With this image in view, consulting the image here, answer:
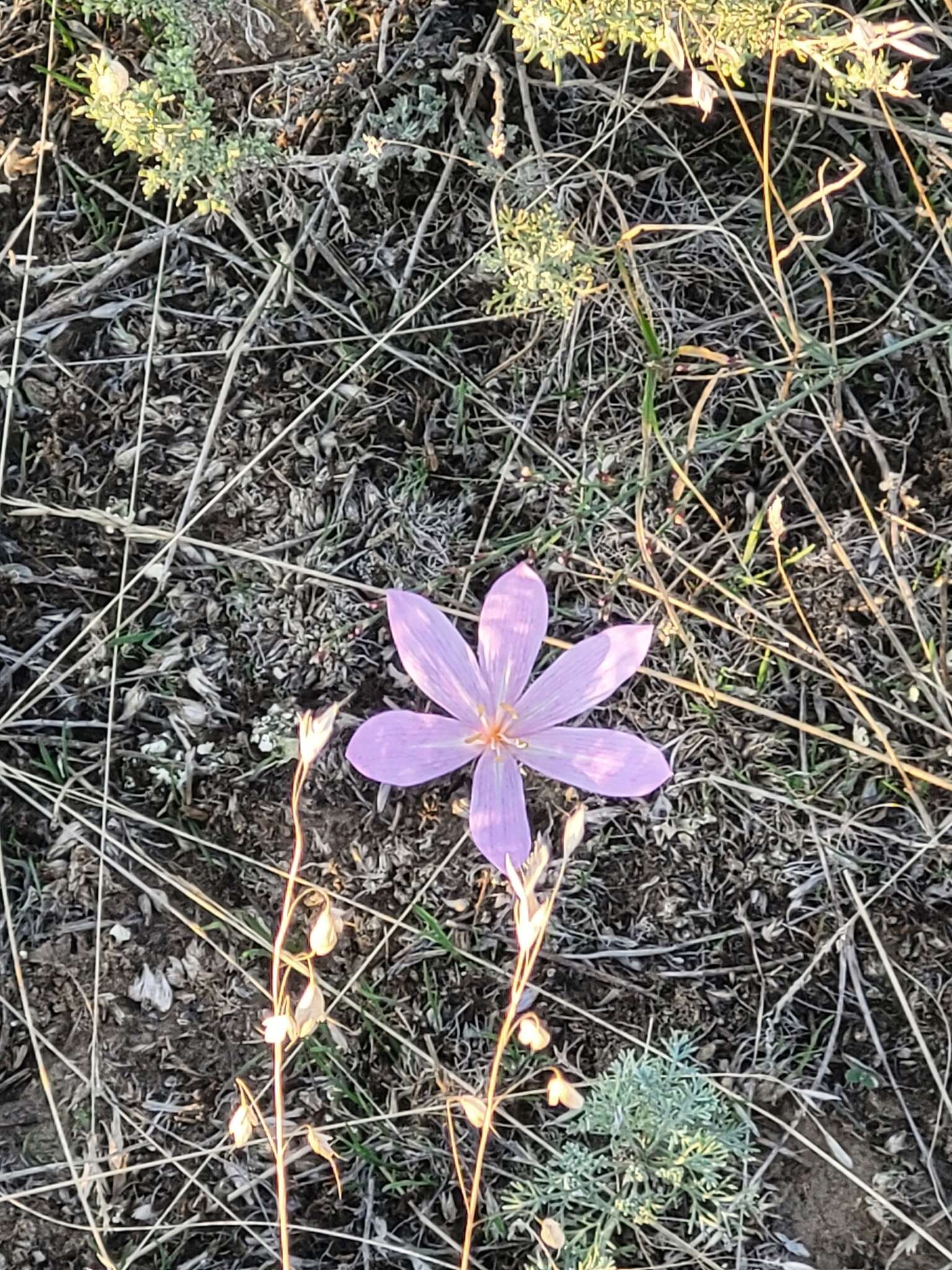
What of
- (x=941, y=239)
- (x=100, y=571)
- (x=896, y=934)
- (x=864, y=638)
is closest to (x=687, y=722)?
(x=864, y=638)

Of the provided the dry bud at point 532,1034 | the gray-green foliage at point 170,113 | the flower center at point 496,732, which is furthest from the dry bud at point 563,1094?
the gray-green foliage at point 170,113

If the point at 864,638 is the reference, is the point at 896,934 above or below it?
below

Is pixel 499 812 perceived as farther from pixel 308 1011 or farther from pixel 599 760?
pixel 308 1011

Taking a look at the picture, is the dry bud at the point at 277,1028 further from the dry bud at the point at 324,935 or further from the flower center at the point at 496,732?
the flower center at the point at 496,732

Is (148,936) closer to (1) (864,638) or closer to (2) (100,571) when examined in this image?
(2) (100,571)

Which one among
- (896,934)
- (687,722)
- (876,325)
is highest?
(876,325)

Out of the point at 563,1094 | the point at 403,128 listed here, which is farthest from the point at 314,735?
the point at 403,128

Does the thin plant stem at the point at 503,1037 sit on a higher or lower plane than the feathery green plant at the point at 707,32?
lower

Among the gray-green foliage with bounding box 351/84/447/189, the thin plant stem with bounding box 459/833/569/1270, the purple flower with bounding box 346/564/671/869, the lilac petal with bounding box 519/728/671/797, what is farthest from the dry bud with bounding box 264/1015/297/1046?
the gray-green foliage with bounding box 351/84/447/189
